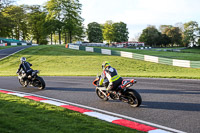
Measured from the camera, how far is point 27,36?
8831cm

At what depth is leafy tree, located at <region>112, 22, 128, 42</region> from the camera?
11134 cm

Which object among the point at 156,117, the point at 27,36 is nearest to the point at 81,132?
the point at 156,117

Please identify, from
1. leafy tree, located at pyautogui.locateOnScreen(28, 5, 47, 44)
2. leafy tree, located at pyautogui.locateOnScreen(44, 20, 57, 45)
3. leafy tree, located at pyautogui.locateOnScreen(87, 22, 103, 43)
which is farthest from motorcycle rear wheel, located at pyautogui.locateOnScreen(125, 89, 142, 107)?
leafy tree, located at pyautogui.locateOnScreen(87, 22, 103, 43)

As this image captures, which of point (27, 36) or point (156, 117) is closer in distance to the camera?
point (156, 117)

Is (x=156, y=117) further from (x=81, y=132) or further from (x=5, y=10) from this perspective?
(x=5, y=10)

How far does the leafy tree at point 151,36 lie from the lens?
118m

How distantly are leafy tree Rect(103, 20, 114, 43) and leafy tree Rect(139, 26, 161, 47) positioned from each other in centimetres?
2089

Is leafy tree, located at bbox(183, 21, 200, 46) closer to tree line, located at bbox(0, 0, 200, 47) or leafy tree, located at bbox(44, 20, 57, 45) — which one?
tree line, located at bbox(0, 0, 200, 47)

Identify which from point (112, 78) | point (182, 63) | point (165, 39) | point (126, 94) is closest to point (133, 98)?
point (126, 94)

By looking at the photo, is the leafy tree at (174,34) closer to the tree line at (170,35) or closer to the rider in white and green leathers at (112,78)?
the tree line at (170,35)

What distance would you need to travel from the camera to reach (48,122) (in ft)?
17.1

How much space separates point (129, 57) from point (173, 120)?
29545 millimetres

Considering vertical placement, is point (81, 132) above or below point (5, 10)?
below

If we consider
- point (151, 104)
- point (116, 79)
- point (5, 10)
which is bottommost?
point (151, 104)
